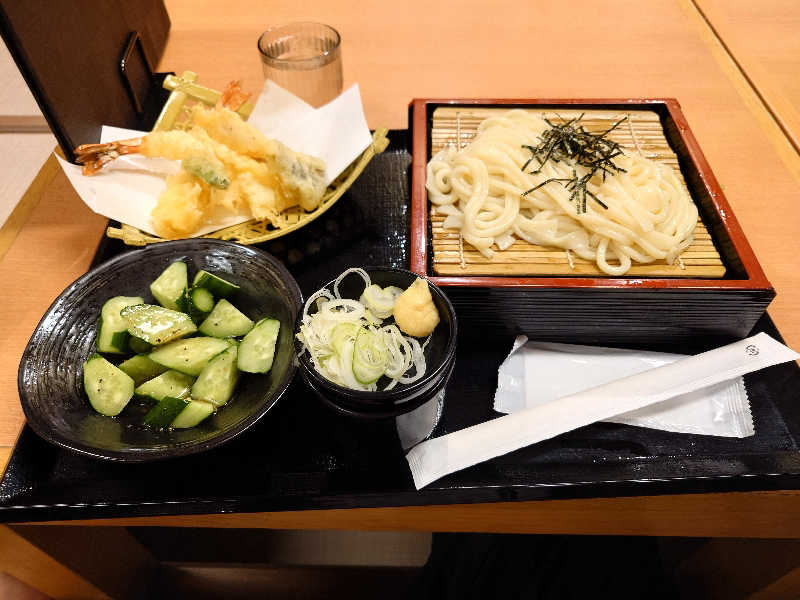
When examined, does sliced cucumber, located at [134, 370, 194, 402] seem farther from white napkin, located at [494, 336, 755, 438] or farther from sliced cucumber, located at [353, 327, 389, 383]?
white napkin, located at [494, 336, 755, 438]

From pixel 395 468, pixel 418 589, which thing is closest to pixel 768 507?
pixel 395 468

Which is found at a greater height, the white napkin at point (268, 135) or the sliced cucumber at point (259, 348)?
the white napkin at point (268, 135)

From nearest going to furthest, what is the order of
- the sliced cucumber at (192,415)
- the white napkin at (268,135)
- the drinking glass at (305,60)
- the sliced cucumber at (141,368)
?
the sliced cucumber at (192,415), the sliced cucumber at (141,368), the white napkin at (268,135), the drinking glass at (305,60)

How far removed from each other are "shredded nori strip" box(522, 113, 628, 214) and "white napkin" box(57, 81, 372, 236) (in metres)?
0.55

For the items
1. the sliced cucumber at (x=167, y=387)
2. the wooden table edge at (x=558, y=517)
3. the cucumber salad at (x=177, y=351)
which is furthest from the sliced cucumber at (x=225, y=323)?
the wooden table edge at (x=558, y=517)

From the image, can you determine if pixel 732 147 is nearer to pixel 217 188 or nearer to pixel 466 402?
pixel 466 402

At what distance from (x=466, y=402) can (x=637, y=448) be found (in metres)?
0.41

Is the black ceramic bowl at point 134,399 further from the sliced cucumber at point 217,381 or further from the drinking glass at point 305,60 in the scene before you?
the drinking glass at point 305,60

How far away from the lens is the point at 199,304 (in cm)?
141

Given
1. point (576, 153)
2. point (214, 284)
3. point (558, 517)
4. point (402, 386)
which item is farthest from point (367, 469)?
point (576, 153)

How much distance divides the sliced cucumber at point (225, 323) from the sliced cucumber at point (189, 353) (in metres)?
0.04

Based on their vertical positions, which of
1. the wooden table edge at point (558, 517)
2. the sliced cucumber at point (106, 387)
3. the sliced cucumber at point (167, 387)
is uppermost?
the sliced cucumber at point (106, 387)

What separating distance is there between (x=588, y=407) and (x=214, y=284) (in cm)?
95

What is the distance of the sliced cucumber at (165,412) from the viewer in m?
1.23
